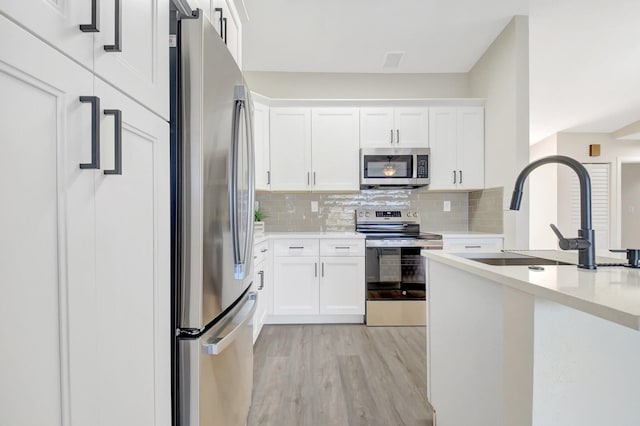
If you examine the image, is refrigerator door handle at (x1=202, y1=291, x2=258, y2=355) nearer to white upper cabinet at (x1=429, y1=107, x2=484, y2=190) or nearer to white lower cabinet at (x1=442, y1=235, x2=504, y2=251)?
white lower cabinet at (x1=442, y1=235, x2=504, y2=251)

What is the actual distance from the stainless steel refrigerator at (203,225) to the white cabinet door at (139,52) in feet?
0.28

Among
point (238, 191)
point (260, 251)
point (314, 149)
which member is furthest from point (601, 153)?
point (238, 191)

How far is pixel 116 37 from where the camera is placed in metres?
0.67

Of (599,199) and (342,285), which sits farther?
(599,199)

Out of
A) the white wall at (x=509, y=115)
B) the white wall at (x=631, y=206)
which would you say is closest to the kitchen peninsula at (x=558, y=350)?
the white wall at (x=509, y=115)

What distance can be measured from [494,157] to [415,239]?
1133 millimetres

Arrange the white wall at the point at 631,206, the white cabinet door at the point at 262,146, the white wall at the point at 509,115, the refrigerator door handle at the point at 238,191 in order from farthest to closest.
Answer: the white wall at the point at 631,206 < the white cabinet door at the point at 262,146 < the white wall at the point at 509,115 < the refrigerator door handle at the point at 238,191

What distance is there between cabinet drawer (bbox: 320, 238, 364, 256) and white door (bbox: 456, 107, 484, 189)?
51.0 inches

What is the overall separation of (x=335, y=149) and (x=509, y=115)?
164cm

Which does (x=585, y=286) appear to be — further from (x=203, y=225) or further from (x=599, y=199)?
(x=599, y=199)

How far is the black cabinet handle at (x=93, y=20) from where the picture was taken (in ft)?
1.98

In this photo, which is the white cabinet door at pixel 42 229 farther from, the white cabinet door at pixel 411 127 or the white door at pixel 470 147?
the white door at pixel 470 147

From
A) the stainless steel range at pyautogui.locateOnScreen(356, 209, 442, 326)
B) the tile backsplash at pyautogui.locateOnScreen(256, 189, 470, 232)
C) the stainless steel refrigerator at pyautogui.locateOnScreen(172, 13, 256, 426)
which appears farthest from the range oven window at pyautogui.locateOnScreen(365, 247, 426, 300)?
the stainless steel refrigerator at pyautogui.locateOnScreen(172, 13, 256, 426)

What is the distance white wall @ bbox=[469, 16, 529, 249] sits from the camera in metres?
2.81
